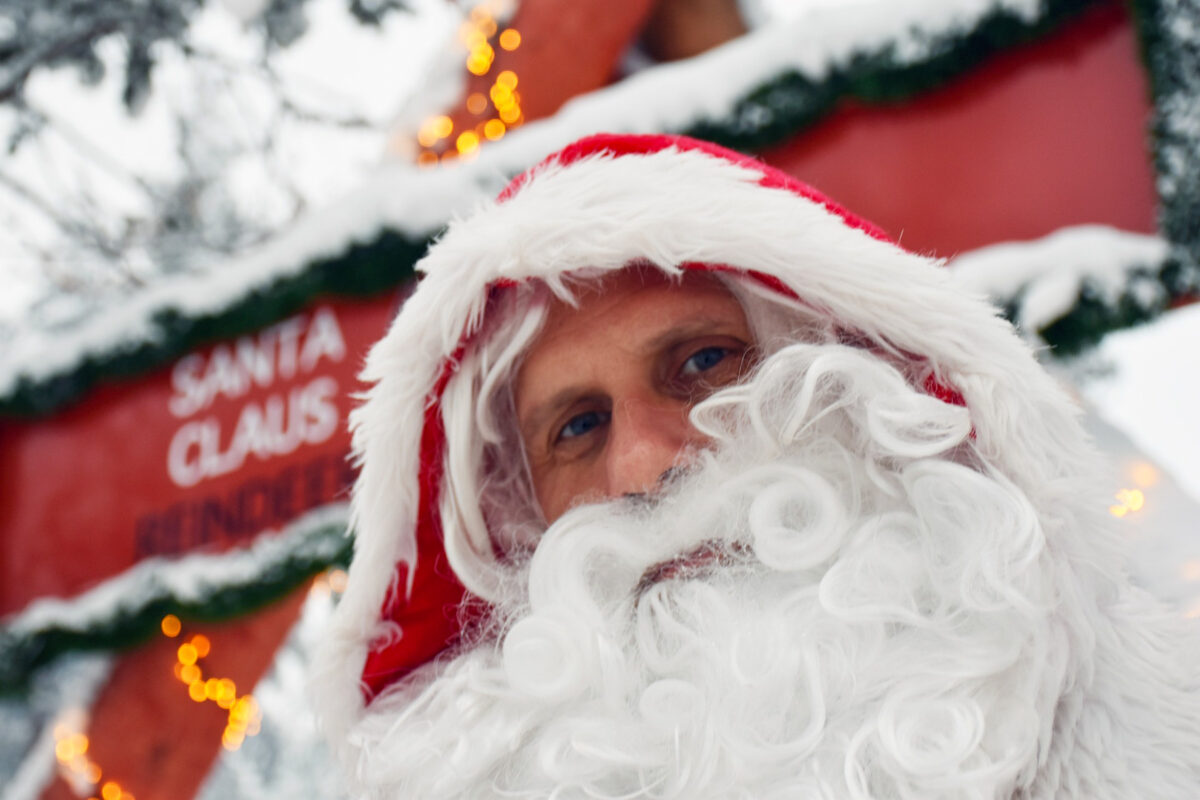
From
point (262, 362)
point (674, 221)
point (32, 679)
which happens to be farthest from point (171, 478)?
point (674, 221)

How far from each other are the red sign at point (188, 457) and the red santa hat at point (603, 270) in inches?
59.8

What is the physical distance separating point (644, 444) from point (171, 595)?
2.16 metres

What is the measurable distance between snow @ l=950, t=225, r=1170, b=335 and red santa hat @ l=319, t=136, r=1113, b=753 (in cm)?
82

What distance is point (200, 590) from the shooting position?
2404 millimetres

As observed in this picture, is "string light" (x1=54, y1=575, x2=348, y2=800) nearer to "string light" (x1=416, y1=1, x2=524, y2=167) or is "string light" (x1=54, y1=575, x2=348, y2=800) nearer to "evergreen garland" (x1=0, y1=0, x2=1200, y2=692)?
"evergreen garland" (x1=0, y1=0, x2=1200, y2=692)

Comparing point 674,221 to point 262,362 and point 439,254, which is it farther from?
point 262,362

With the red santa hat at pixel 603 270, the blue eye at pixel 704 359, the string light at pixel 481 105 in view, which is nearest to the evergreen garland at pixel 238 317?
the string light at pixel 481 105

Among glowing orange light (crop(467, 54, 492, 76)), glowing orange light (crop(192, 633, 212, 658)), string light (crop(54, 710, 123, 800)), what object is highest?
glowing orange light (crop(467, 54, 492, 76))

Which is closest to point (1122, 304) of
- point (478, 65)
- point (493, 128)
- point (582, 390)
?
point (582, 390)

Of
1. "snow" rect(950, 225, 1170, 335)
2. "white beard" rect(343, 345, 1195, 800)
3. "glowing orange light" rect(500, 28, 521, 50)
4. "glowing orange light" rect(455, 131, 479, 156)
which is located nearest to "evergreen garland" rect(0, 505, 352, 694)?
"glowing orange light" rect(455, 131, 479, 156)

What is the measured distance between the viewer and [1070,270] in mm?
1560

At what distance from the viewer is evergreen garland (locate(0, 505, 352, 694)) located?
2305 mm

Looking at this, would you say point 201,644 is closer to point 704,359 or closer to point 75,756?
point 75,756

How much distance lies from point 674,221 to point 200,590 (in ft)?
6.97
